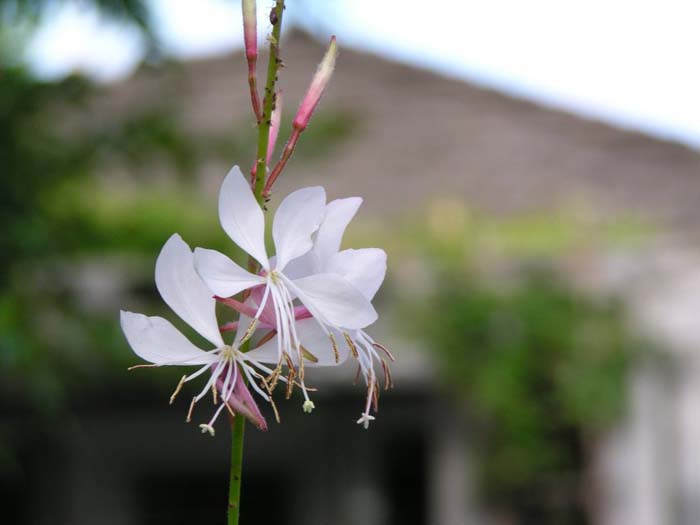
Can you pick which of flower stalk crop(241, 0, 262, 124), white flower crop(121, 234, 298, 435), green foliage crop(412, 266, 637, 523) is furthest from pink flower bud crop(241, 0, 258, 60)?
green foliage crop(412, 266, 637, 523)

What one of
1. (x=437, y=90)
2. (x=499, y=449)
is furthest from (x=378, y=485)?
(x=437, y=90)

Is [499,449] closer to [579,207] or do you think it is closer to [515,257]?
[515,257]

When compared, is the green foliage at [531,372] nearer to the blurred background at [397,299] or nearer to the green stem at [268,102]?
the blurred background at [397,299]

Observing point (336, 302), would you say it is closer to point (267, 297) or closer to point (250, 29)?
point (267, 297)

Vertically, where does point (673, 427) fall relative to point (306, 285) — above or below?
above

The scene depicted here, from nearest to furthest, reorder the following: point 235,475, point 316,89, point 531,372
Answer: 1. point 235,475
2. point 316,89
3. point 531,372

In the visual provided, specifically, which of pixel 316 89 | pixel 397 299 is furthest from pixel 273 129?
pixel 397 299
